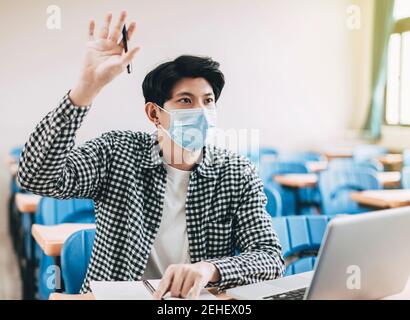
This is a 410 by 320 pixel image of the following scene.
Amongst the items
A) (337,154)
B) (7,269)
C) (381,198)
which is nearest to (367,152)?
(337,154)

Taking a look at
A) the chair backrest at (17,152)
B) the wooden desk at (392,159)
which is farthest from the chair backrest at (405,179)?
the chair backrest at (17,152)

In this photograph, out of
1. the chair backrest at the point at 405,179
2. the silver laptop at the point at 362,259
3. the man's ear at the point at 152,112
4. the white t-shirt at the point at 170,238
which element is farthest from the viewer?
the chair backrest at the point at 405,179

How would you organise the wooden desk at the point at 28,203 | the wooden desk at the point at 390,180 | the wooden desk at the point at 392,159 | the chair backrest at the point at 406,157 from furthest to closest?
the wooden desk at the point at 392,159 → the chair backrest at the point at 406,157 → the wooden desk at the point at 390,180 → the wooden desk at the point at 28,203

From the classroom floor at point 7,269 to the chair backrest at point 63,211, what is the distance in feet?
1.83

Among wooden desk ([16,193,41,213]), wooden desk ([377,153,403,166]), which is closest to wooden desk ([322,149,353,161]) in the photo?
wooden desk ([377,153,403,166])

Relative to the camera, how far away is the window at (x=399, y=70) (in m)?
3.87

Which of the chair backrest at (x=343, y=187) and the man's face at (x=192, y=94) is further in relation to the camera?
the chair backrest at (x=343, y=187)

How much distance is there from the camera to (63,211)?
255 cm

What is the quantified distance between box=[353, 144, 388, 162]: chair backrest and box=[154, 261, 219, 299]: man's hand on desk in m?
4.48

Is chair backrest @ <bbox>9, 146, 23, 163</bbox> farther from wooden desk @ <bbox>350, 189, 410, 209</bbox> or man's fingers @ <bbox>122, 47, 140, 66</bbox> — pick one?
wooden desk @ <bbox>350, 189, 410, 209</bbox>

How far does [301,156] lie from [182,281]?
11.8 ft

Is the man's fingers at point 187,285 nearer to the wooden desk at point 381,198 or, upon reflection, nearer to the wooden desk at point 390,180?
the wooden desk at point 381,198
